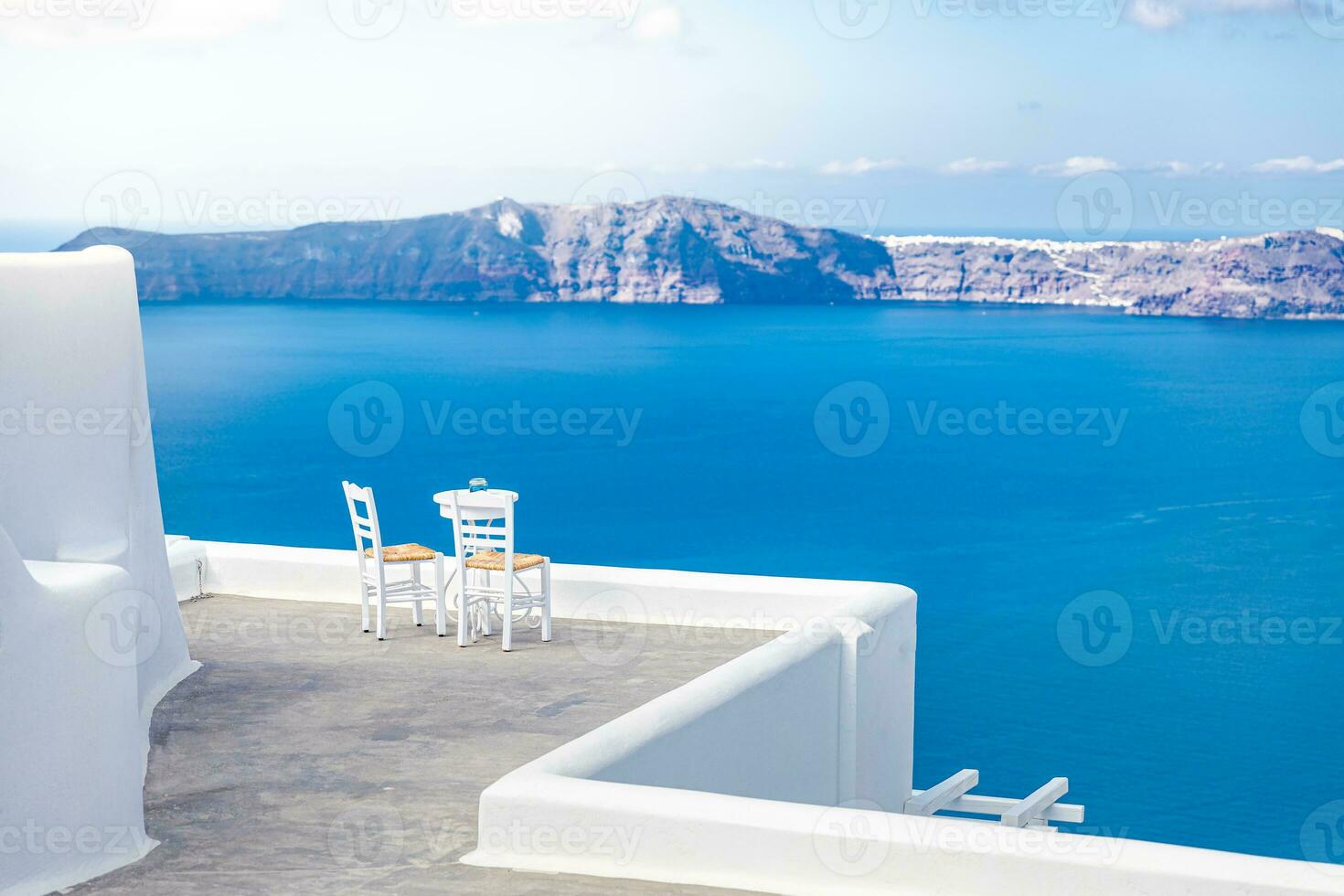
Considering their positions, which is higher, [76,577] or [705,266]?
[705,266]

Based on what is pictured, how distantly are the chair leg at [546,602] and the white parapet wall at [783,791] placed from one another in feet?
1.67

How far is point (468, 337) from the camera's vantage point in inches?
3698

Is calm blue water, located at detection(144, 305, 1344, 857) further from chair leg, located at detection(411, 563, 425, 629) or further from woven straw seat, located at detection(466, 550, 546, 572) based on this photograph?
woven straw seat, located at detection(466, 550, 546, 572)

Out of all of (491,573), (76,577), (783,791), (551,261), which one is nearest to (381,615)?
(491,573)

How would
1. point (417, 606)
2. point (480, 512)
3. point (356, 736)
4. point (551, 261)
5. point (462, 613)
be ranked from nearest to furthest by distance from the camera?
point (356, 736)
point (462, 613)
point (480, 512)
point (417, 606)
point (551, 261)

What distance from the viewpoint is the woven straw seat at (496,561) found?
27.8ft

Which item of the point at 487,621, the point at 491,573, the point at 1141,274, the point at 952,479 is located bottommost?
the point at 952,479

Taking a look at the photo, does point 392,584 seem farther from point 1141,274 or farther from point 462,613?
point 1141,274

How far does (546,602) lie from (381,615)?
90 centimetres

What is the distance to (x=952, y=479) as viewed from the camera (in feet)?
201

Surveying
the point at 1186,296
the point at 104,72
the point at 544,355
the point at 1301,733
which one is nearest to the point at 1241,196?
the point at 1186,296

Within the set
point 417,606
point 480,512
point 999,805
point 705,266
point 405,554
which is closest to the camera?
point 405,554

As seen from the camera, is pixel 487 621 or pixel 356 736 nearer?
pixel 356 736

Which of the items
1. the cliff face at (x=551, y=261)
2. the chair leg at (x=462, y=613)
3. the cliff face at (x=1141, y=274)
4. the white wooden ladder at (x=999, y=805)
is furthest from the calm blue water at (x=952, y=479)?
the chair leg at (x=462, y=613)
